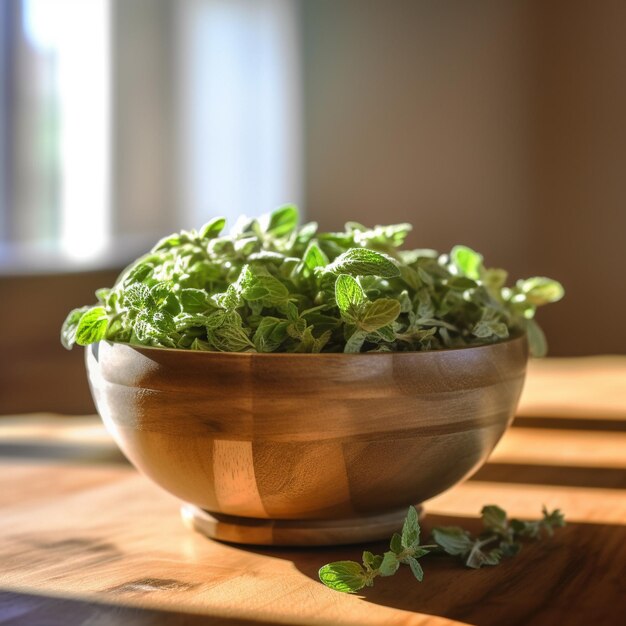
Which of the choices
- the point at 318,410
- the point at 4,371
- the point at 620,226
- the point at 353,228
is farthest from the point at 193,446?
the point at 620,226

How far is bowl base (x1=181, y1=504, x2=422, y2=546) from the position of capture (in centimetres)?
65

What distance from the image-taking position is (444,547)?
64 cm

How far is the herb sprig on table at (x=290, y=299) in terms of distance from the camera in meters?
0.60

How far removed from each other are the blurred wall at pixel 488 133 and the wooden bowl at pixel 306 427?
12.3 ft

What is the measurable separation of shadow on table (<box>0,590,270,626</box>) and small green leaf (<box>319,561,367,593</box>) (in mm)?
57

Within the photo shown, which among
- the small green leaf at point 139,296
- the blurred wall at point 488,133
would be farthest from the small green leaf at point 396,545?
the blurred wall at point 488,133

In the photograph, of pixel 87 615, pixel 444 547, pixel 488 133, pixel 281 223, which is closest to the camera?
pixel 87 615

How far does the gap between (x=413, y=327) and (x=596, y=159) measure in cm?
383

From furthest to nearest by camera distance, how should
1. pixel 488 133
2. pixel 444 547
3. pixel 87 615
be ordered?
pixel 488 133 < pixel 444 547 < pixel 87 615

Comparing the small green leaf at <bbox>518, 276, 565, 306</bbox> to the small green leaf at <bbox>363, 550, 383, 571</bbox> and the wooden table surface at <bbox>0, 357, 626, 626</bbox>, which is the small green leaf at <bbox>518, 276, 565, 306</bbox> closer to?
the wooden table surface at <bbox>0, 357, 626, 626</bbox>

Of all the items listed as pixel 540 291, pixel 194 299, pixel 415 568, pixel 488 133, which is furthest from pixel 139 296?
pixel 488 133

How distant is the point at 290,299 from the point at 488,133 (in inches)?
159

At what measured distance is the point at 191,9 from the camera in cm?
462

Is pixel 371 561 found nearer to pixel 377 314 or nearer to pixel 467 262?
pixel 377 314
